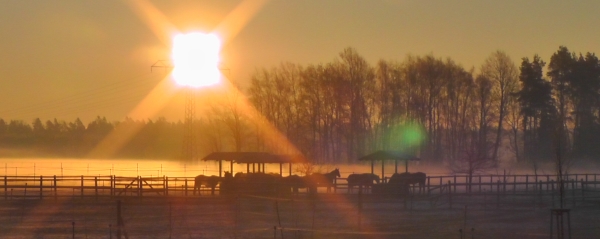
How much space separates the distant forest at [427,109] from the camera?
7844 centimetres

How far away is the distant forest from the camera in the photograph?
3088 inches

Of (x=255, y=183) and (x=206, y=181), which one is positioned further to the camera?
(x=206, y=181)

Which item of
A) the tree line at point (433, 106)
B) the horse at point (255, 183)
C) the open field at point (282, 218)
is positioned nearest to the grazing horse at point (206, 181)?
the horse at point (255, 183)

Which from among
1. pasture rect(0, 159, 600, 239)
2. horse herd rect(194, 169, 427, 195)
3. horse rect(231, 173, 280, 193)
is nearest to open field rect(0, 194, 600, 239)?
pasture rect(0, 159, 600, 239)

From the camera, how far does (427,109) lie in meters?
84.5

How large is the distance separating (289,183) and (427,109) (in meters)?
47.0

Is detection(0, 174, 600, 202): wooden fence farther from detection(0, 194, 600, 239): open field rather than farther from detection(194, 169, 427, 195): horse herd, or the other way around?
detection(0, 194, 600, 239): open field

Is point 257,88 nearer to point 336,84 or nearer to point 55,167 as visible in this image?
point 336,84

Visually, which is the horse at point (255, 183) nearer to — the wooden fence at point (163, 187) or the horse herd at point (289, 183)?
the horse herd at point (289, 183)

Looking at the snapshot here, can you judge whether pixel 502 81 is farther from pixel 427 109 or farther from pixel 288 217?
pixel 288 217

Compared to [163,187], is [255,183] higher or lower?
higher

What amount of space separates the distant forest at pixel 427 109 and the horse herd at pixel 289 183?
3400 centimetres

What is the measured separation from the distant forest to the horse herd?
34.0 meters

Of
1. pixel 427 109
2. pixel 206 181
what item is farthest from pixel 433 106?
pixel 206 181
